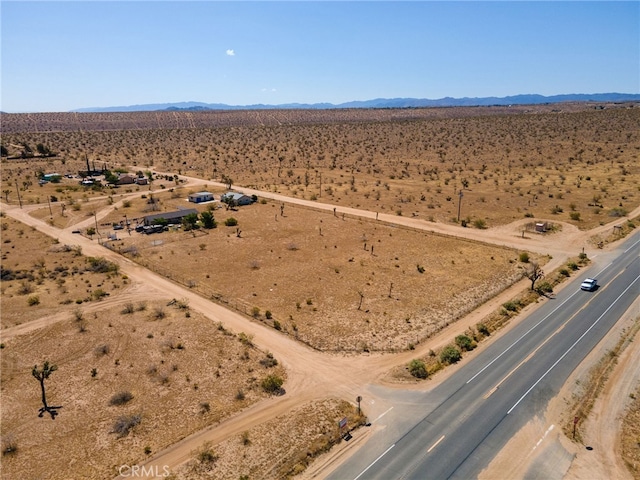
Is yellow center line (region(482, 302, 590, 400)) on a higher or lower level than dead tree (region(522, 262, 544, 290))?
lower

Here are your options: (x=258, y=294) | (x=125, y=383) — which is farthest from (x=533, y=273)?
(x=125, y=383)

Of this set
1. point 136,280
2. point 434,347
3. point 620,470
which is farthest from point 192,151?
point 620,470

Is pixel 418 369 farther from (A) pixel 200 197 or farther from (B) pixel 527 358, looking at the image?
(A) pixel 200 197

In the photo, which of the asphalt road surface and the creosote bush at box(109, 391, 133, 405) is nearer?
the asphalt road surface

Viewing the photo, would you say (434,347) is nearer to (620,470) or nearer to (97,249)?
(620,470)

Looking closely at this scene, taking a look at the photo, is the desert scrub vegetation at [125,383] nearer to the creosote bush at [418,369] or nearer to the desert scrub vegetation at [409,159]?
the creosote bush at [418,369]

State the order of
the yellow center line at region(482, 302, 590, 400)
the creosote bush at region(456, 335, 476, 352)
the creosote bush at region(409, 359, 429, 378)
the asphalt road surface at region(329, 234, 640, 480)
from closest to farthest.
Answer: the asphalt road surface at region(329, 234, 640, 480) < the yellow center line at region(482, 302, 590, 400) < the creosote bush at region(409, 359, 429, 378) < the creosote bush at region(456, 335, 476, 352)

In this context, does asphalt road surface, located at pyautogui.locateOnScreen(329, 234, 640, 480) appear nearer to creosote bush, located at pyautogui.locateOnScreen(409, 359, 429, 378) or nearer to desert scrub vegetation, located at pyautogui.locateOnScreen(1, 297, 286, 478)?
creosote bush, located at pyautogui.locateOnScreen(409, 359, 429, 378)

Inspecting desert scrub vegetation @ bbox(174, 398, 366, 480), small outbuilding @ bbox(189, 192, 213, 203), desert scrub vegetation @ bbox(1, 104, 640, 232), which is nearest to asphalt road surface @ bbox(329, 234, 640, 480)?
desert scrub vegetation @ bbox(174, 398, 366, 480)
